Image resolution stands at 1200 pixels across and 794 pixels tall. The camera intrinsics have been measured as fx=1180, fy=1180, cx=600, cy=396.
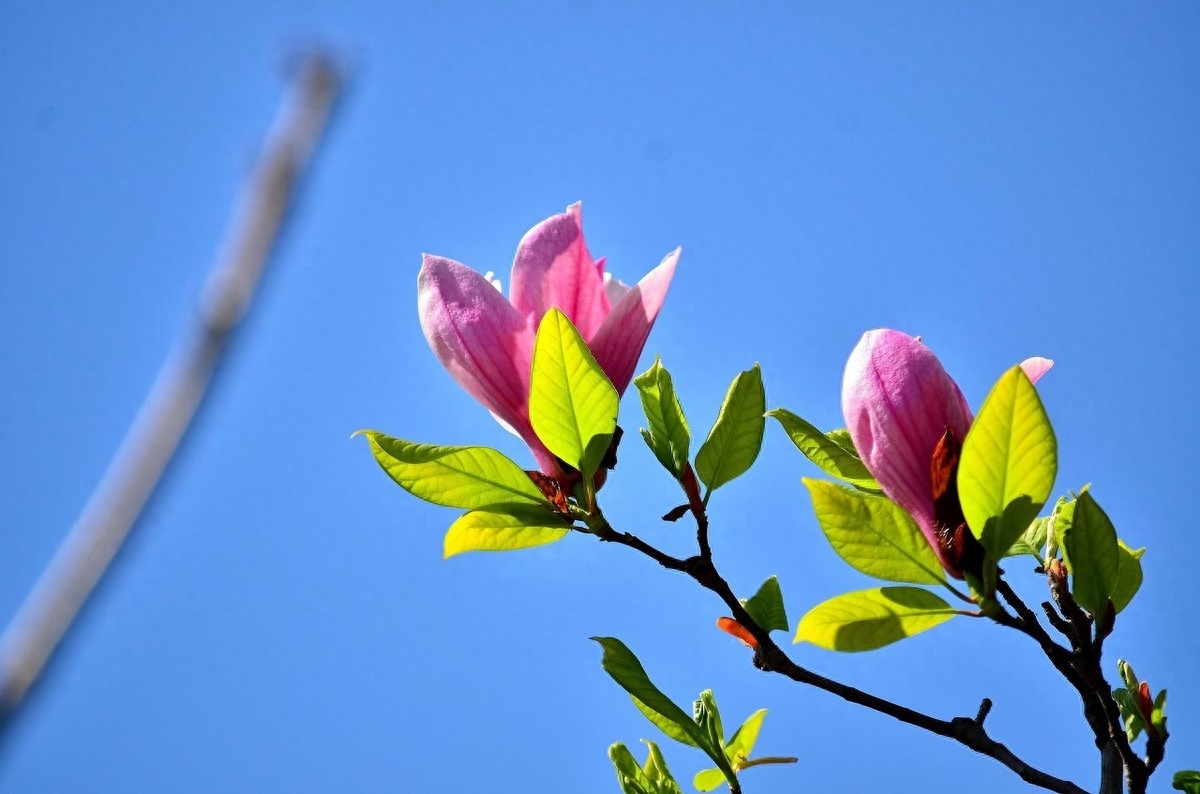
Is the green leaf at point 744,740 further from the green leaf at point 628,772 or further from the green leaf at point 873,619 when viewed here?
the green leaf at point 873,619

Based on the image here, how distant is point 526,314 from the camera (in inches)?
50.8

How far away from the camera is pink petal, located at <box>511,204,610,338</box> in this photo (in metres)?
1.28

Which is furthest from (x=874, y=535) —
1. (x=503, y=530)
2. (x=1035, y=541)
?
(x=503, y=530)

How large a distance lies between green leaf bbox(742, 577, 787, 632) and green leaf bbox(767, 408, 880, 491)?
5.5 inches

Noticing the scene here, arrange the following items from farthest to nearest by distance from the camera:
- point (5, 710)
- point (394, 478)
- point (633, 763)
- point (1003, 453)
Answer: point (633, 763) < point (394, 478) < point (1003, 453) < point (5, 710)

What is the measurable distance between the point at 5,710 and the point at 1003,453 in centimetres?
79

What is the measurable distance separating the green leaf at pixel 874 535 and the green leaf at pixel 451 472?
0.33 m

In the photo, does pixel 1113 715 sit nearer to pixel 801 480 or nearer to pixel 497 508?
pixel 801 480

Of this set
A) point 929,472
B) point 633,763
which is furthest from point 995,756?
point 633,763

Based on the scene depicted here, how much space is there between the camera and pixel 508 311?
49.5 inches

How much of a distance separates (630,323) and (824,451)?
25cm

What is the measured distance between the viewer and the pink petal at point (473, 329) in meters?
1.25

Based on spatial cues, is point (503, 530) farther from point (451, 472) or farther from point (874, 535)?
point (874, 535)

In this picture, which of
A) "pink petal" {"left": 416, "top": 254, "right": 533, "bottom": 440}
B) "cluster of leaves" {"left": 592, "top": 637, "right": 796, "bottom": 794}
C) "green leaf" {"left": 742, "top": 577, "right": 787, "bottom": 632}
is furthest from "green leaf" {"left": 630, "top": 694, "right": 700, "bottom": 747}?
"pink petal" {"left": 416, "top": 254, "right": 533, "bottom": 440}
